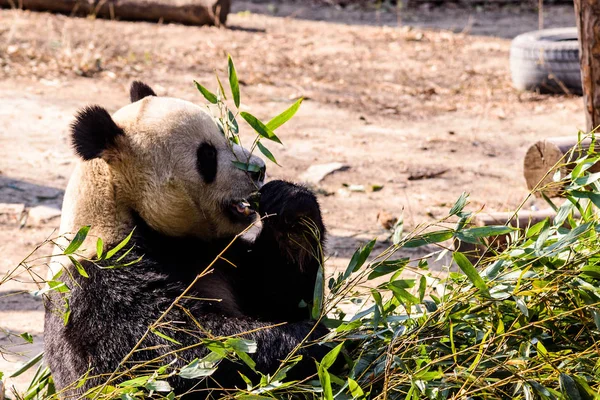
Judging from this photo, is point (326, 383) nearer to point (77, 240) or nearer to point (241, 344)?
point (241, 344)

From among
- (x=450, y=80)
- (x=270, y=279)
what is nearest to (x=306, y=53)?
(x=450, y=80)

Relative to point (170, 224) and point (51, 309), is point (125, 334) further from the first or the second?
point (170, 224)

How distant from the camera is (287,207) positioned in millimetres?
3453

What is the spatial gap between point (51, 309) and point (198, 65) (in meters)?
7.58

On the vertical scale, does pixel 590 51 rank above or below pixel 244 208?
above

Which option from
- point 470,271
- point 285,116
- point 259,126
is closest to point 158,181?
point 259,126

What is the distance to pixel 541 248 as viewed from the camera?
10.1 ft

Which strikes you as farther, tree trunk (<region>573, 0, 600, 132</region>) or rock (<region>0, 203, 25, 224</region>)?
rock (<region>0, 203, 25, 224</region>)

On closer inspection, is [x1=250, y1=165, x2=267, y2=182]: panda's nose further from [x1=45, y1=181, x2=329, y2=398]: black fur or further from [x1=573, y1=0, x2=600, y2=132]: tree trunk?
[x1=573, y1=0, x2=600, y2=132]: tree trunk

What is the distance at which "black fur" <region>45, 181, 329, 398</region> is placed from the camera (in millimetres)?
3109

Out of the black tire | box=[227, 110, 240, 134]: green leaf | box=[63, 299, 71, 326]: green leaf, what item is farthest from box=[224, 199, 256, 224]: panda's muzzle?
the black tire

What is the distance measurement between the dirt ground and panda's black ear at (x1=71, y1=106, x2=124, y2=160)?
1554mm

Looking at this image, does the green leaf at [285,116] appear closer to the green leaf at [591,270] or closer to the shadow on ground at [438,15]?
the green leaf at [591,270]

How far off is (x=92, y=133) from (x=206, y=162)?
0.54 metres
